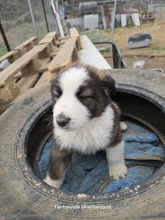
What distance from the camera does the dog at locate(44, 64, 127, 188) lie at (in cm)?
164

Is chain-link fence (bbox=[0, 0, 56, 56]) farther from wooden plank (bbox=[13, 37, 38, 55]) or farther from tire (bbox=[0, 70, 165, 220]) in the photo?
tire (bbox=[0, 70, 165, 220])

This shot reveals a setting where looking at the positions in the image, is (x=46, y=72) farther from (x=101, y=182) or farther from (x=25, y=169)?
(x=25, y=169)

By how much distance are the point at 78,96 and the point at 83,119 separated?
16 cm

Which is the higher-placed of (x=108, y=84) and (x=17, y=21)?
(x=108, y=84)

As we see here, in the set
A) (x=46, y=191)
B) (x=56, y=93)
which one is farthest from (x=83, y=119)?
(x=46, y=191)

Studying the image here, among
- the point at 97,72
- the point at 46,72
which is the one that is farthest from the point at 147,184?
the point at 46,72

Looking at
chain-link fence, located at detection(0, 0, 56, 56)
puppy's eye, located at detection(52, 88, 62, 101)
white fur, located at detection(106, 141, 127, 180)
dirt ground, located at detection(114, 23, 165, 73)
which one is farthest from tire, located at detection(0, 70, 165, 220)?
dirt ground, located at detection(114, 23, 165, 73)

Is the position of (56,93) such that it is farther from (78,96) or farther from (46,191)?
(46,191)

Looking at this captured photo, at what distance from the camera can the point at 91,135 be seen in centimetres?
196

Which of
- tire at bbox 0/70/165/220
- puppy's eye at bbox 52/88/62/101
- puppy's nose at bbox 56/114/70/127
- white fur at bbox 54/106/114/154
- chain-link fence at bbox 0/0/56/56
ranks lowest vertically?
chain-link fence at bbox 0/0/56/56

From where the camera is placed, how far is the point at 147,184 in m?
1.36

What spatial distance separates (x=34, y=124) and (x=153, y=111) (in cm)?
111

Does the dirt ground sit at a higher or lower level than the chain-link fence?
lower

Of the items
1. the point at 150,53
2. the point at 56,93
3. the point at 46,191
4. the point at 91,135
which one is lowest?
the point at 150,53
